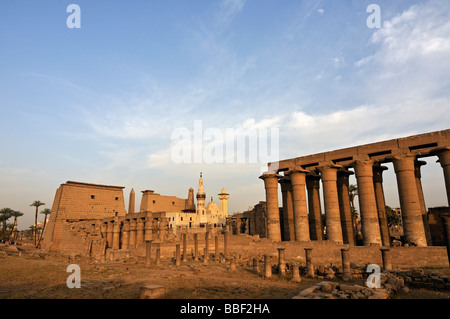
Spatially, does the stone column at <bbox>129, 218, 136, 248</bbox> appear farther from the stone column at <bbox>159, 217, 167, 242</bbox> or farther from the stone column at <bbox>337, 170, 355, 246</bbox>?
the stone column at <bbox>337, 170, 355, 246</bbox>

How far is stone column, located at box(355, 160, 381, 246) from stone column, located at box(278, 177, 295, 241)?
706 centimetres

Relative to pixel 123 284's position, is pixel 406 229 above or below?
above

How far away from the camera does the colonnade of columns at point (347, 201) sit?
64.5 feet

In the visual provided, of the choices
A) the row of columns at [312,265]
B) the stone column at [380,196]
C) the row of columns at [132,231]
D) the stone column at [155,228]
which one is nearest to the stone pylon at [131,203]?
the row of columns at [132,231]

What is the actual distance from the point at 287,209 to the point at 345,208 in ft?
16.6

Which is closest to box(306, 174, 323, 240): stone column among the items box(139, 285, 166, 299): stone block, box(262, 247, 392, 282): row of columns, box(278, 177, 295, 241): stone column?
box(278, 177, 295, 241): stone column

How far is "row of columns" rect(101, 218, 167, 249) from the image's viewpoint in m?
35.7

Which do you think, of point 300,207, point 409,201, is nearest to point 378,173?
point 409,201

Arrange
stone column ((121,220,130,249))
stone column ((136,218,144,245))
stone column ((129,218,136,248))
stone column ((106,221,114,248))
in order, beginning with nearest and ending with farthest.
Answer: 1. stone column ((136,218,144,245))
2. stone column ((129,218,136,248))
3. stone column ((121,220,130,249))
4. stone column ((106,221,114,248))

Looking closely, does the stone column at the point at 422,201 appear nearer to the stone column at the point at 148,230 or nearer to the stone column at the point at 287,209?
the stone column at the point at 287,209

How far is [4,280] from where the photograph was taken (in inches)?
646
